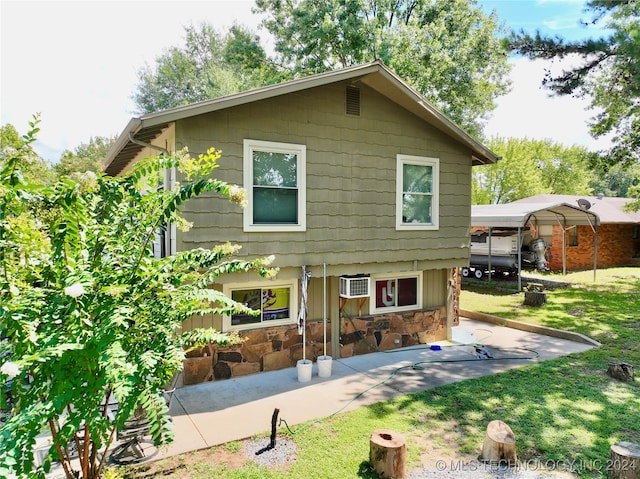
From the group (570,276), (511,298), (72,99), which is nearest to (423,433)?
(511,298)

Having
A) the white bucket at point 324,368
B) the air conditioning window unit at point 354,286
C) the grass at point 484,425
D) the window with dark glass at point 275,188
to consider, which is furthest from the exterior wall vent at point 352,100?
the grass at point 484,425

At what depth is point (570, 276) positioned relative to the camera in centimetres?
1805

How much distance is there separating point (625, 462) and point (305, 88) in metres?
6.15

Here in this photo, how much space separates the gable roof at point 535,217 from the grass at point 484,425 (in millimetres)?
6771

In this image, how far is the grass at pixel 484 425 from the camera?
13.5 feet

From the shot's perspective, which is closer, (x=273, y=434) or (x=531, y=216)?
(x=273, y=434)

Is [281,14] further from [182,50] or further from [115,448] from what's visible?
[115,448]

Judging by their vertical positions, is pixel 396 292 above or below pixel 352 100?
below

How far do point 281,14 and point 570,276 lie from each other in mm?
19112

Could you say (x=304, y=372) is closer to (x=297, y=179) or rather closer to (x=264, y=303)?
(x=264, y=303)

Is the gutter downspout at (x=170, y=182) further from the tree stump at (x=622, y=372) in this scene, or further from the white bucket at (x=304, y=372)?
the tree stump at (x=622, y=372)

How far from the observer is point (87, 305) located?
276cm

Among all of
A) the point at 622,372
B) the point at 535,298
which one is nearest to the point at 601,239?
the point at 535,298

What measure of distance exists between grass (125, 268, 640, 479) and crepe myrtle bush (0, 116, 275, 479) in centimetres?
175
